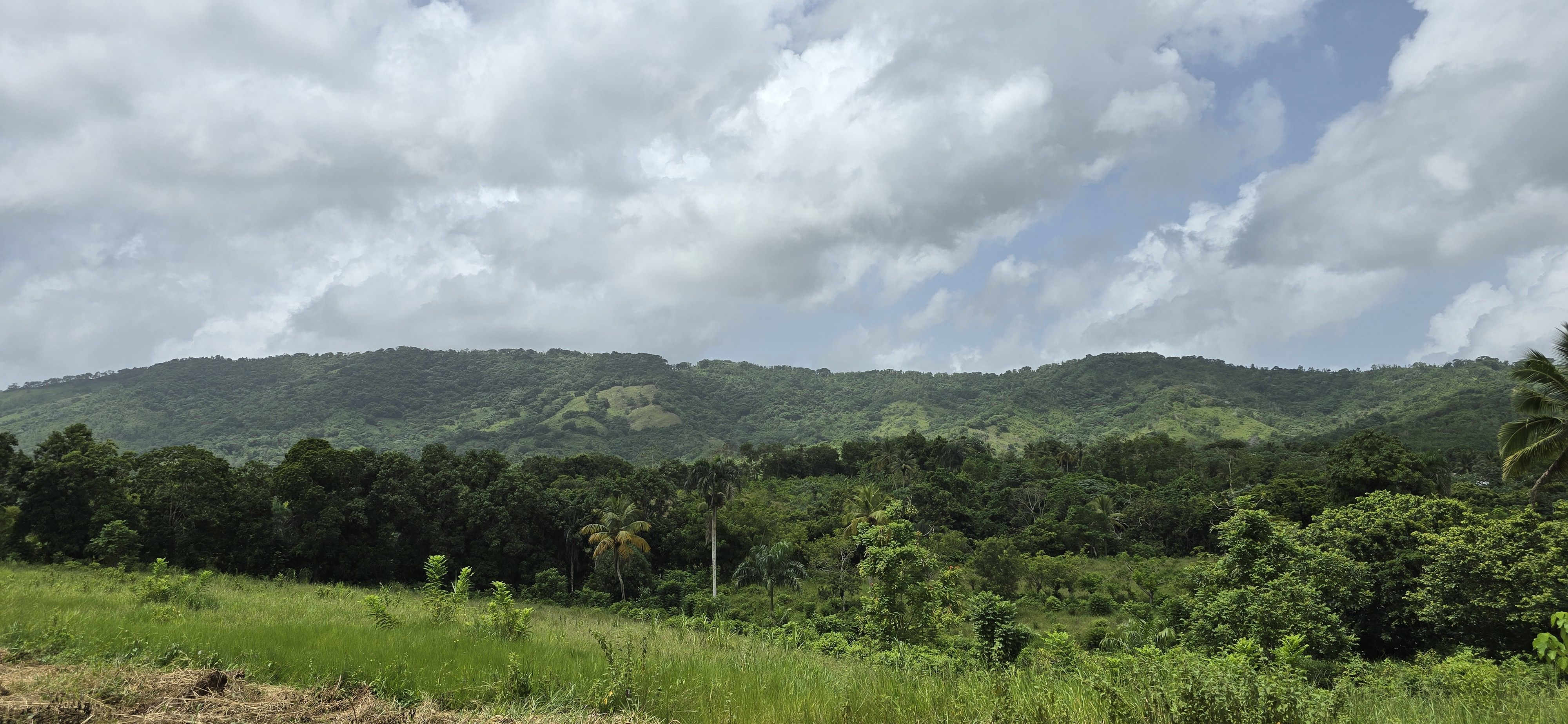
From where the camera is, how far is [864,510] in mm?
49094

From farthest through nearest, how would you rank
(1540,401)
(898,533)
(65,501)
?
(65,501)
(898,533)
(1540,401)

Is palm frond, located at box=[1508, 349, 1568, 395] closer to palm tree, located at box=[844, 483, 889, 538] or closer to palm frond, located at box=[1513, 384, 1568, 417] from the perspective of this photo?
palm frond, located at box=[1513, 384, 1568, 417]

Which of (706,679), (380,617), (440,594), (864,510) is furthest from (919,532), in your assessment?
(706,679)

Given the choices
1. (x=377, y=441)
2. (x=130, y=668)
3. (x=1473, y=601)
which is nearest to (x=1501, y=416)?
(x=1473, y=601)

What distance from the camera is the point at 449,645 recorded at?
8.98m

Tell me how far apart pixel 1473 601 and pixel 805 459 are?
73.7m

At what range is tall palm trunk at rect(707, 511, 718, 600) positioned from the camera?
151ft

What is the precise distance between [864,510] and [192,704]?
4527 centimetres

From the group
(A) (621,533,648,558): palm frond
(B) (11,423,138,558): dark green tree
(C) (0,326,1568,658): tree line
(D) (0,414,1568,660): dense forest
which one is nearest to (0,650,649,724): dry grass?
(C) (0,326,1568,658): tree line

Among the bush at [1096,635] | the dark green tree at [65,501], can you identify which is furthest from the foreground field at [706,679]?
the dark green tree at [65,501]

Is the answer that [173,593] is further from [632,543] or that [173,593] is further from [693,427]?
[693,427]

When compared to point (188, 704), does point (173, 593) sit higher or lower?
lower

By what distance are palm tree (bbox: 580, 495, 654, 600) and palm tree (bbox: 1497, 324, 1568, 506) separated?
37.8 metres

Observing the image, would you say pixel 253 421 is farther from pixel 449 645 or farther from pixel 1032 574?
pixel 449 645
